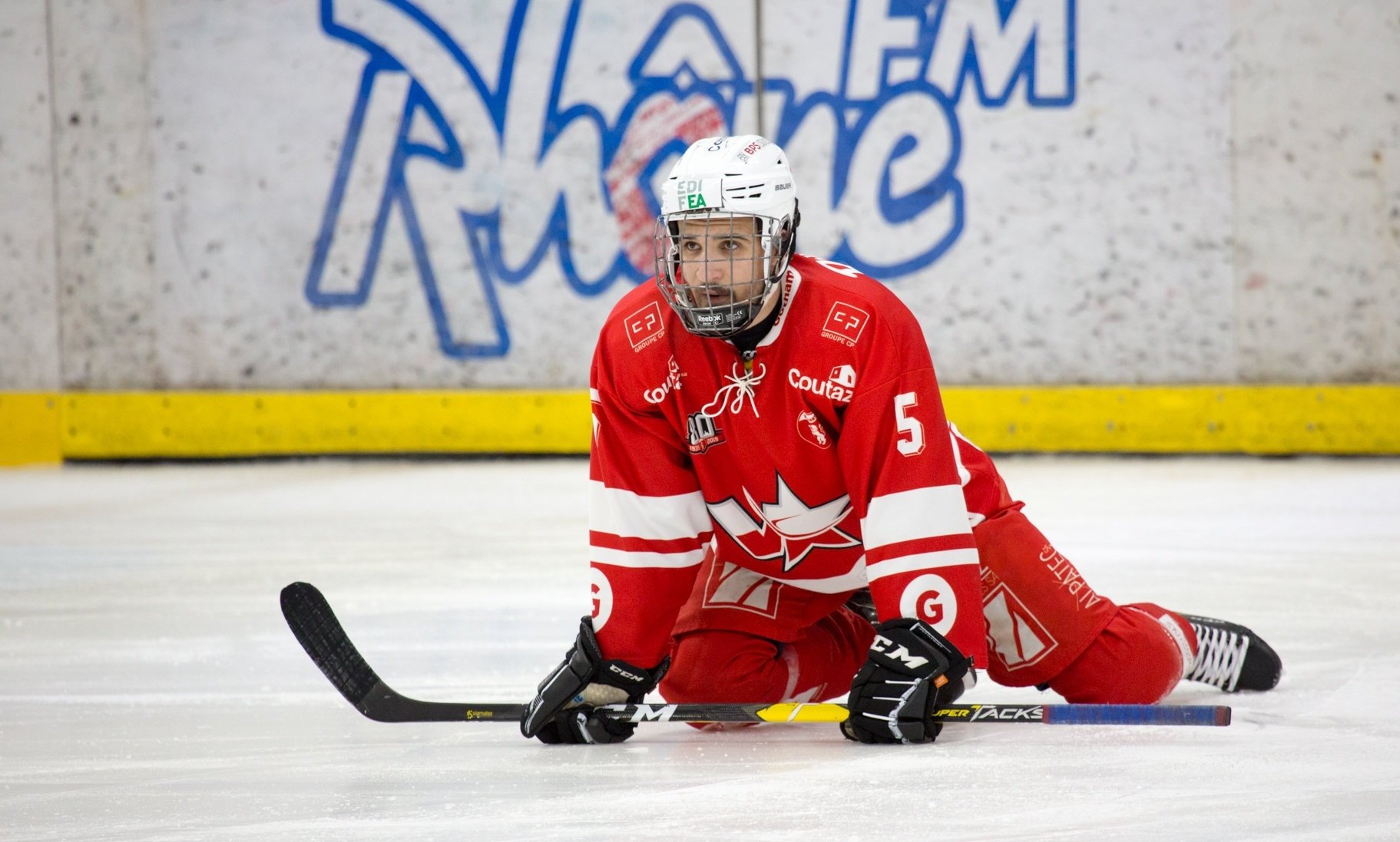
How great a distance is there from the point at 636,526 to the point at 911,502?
39 cm

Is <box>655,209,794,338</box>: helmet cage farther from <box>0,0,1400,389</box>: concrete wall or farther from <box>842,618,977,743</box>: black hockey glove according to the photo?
<box>0,0,1400,389</box>: concrete wall

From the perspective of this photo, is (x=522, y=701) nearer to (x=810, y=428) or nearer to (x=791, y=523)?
(x=791, y=523)

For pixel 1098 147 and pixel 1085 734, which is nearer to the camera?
pixel 1085 734

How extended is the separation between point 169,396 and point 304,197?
0.94 m

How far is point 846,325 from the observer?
6.73 feet

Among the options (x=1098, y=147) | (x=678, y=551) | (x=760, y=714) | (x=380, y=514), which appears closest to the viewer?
(x=760, y=714)

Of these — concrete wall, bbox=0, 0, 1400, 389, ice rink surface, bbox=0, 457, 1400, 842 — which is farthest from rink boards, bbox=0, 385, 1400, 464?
ice rink surface, bbox=0, 457, 1400, 842

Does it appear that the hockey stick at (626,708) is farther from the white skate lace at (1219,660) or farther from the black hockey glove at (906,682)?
the white skate lace at (1219,660)

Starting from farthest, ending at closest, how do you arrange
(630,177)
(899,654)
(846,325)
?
(630,177), (846,325), (899,654)

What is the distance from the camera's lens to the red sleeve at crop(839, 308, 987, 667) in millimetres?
1972

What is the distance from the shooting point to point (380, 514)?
4.66 m

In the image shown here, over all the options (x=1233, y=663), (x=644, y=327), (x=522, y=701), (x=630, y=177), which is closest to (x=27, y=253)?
(x=630, y=177)

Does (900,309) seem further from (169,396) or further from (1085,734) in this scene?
(169,396)

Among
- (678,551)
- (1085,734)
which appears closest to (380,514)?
(678,551)
